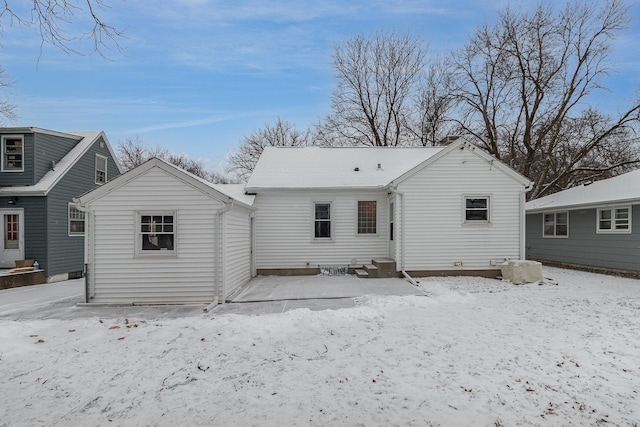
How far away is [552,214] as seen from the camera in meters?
16.5

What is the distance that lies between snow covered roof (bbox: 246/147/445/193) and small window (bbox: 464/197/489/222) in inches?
84.7

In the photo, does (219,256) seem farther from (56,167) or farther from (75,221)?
(56,167)

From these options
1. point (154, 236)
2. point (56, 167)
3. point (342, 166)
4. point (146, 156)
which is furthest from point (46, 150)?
point (146, 156)

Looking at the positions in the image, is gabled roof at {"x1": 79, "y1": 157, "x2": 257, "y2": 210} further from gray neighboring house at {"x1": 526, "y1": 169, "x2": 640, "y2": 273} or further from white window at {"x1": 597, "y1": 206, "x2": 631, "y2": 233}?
white window at {"x1": 597, "y1": 206, "x2": 631, "y2": 233}

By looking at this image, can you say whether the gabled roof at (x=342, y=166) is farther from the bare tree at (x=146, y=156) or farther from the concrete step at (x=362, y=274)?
the bare tree at (x=146, y=156)

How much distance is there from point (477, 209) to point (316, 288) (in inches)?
254

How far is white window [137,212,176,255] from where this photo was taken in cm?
886

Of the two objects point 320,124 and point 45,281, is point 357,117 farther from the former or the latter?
point 45,281

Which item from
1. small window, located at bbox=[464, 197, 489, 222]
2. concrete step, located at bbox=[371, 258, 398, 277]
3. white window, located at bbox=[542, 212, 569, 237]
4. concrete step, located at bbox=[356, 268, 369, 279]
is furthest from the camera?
white window, located at bbox=[542, 212, 569, 237]

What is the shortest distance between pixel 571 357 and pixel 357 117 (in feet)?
79.6

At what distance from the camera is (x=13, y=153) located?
46.4ft

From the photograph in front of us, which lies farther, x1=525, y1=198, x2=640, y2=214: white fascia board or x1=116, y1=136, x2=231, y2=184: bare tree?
x1=116, y1=136, x2=231, y2=184: bare tree

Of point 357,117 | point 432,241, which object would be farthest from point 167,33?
point 357,117

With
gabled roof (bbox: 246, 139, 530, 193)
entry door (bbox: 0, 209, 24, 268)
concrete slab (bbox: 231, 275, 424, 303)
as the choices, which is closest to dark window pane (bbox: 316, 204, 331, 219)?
gabled roof (bbox: 246, 139, 530, 193)
